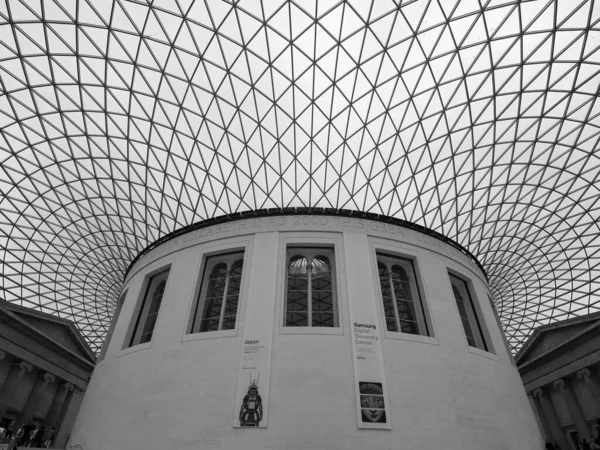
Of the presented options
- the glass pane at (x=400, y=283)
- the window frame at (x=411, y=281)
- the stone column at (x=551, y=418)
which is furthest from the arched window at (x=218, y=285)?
the stone column at (x=551, y=418)

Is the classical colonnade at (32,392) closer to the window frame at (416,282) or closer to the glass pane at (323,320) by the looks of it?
the glass pane at (323,320)

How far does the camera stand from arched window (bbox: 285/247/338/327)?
21266 millimetres

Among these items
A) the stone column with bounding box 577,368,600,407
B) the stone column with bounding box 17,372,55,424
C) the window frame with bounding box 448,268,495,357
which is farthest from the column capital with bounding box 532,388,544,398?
the stone column with bounding box 17,372,55,424

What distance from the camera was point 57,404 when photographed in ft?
124

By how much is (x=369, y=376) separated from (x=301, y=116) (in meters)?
16.9

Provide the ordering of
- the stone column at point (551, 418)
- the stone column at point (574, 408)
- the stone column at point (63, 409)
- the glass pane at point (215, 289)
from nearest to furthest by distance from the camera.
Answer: the glass pane at point (215, 289) < the stone column at point (574, 408) < the stone column at point (551, 418) < the stone column at point (63, 409)

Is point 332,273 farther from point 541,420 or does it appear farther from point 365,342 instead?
point 541,420

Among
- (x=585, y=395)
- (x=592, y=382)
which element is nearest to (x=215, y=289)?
(x=592, y=382)

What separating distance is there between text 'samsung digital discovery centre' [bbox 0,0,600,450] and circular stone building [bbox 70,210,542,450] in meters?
0.13

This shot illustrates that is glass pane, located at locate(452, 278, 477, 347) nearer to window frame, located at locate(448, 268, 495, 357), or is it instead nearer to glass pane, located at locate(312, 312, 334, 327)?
window frame, located at locate(448, 268, 495, 357)

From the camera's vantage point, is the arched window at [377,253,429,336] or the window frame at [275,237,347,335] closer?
the window frame at [275,237,347,335]

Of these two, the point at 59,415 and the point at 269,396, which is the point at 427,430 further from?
the point at 59,415

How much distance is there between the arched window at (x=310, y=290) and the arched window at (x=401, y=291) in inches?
138

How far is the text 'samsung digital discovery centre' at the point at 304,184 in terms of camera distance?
59.4 feet
